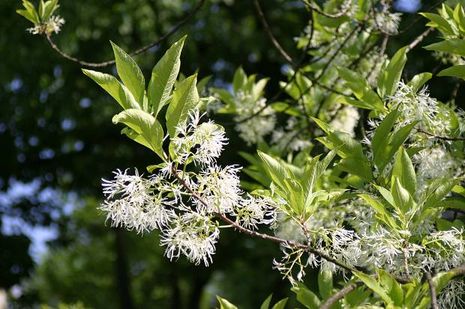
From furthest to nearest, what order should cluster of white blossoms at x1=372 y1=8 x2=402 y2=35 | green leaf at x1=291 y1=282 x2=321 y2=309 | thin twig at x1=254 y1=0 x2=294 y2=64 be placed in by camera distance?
cluster of white blossoms at x1=372 y1=8 x2=402 y2=35
thin twig at x1=254 y1=0 x2=294 y2=64
green leaf at x1=291 y1=282 x2=321 y2=309

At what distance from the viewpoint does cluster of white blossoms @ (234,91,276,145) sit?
369cm

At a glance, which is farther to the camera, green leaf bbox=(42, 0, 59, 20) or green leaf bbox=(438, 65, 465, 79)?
green leaf bbox=(42, 0, 59, 20)

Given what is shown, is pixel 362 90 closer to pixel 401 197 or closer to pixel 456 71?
pixel 456 71

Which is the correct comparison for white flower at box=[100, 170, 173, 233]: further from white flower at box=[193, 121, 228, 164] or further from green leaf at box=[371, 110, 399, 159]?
green leaf at box=[371, 110, 399, 159]

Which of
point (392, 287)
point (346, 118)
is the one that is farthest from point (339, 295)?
point (346, 118)

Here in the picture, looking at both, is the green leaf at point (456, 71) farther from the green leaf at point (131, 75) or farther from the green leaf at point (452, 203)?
the green leaf at point (131, 75)

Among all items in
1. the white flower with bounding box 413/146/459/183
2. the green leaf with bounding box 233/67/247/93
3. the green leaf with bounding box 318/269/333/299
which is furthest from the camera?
the green leaf with bounding box 233/67/247/93

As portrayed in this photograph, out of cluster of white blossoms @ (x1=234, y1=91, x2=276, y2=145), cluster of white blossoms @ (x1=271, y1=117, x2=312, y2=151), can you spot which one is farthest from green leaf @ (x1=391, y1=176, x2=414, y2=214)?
cluster of white blossoms @ (x1=234, y1=91, x2=276, y2=145)

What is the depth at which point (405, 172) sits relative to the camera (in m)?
1.98

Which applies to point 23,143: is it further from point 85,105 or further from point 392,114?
point 392,114

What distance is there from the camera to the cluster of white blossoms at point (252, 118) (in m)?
3.69

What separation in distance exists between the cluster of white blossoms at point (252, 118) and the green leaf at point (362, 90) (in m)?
1.17

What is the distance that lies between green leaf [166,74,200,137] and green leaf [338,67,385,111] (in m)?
0.74

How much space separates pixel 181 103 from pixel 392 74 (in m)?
0.80
